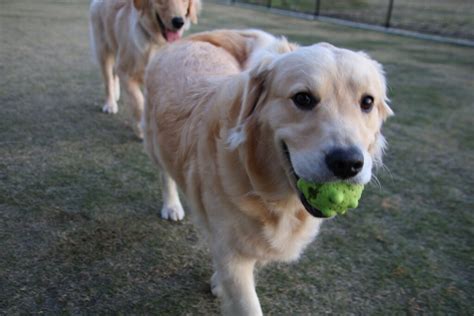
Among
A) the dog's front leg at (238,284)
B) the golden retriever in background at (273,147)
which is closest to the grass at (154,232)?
the dog's front leg at (238,284)

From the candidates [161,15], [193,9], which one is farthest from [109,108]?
[193,9]

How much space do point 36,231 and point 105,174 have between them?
0.92 m

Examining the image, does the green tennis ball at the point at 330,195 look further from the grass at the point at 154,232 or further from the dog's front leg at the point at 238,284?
the grass at the point at 154,232

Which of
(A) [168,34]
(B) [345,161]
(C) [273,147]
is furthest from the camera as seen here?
(A) [168,34]

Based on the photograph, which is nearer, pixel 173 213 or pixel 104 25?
pixel 173 213

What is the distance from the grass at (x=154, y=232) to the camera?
2506mm

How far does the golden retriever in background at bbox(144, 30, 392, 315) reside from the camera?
68.3 inches

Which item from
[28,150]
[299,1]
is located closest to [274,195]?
[28,150]

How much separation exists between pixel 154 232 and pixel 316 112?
1.74 metres

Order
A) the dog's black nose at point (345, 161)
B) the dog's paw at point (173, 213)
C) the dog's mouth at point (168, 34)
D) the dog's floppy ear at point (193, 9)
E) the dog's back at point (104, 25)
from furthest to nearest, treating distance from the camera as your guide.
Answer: the dog's back at point (104, 25) → the dog's floppy ear at point (193, 9) → the dog's mouth at point (168, 34) → the dog's paw at point (173, 213) → the dog's black nose at point (345, 161)

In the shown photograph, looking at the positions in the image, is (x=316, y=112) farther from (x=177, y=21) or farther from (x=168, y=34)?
(x=168, y=34)

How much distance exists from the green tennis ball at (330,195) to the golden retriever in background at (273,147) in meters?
0.06

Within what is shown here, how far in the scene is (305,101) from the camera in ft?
6.10

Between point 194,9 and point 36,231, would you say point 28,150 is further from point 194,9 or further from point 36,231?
point 194,9
